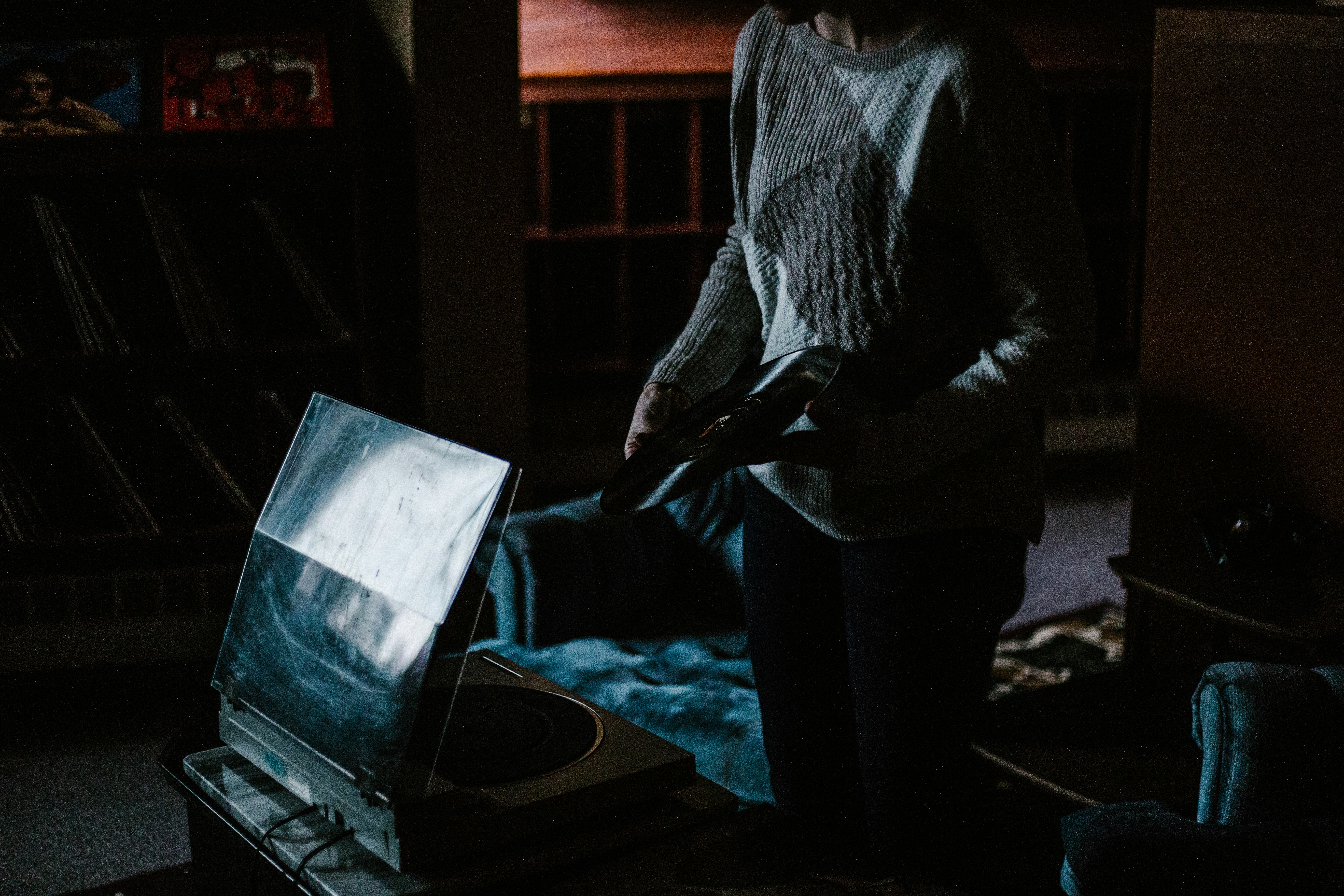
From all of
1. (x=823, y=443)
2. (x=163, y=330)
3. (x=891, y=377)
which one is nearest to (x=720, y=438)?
(x=823, y=443)

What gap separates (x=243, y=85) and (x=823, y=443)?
1843 mm

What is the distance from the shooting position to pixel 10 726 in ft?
8.21

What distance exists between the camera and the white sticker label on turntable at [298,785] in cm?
85

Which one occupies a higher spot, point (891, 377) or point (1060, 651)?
point (891, 377)

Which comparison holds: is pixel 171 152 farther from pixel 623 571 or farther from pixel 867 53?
pixel 867 53

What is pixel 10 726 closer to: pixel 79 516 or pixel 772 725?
pixel 79 516

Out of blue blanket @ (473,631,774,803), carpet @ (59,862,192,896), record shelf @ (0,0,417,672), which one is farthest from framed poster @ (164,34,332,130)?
carpet @ (59,862,192,896)

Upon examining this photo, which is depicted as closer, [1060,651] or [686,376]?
[686,376]

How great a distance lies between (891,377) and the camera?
1.06 meters

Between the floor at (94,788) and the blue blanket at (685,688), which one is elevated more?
the blue blanket at (685,688)

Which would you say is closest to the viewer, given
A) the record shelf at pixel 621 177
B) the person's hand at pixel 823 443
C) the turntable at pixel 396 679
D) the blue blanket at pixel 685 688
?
the turntable at pixel 396 679

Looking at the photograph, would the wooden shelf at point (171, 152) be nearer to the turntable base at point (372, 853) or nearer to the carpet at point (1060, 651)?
the turntable base at point (372, 853)

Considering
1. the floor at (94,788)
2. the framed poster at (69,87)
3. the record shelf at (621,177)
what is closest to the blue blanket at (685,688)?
the floor at (94,788)

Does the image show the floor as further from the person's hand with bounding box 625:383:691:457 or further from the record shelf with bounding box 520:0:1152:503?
the record shelf with bounding box 520:0:1152:503
